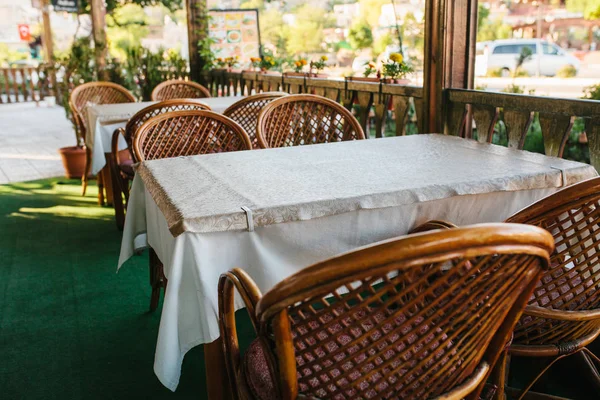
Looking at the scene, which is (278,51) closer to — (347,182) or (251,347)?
(347,182)

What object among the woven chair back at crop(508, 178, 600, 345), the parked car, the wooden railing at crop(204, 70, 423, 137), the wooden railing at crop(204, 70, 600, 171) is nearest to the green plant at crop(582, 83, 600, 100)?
the parked car

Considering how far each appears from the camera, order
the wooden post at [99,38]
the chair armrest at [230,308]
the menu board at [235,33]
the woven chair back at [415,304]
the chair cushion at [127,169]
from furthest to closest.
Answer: the menu board at [235,33]
the wooden post at [99,38]
the chair cushion at [127,169]
the chair armrest at [230,308]
the woven chair back at [415,304]

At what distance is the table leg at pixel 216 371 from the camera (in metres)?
1.53

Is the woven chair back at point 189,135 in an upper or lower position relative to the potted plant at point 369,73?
lower

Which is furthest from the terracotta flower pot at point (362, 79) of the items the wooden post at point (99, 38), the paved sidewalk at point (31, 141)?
the wooden post at point (99, 38)

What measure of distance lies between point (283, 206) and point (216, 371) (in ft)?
1.61

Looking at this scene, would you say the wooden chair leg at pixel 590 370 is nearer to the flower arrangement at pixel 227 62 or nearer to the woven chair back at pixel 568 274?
the woven chair back at pixel 568 274

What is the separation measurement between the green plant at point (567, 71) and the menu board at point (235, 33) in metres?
4.32

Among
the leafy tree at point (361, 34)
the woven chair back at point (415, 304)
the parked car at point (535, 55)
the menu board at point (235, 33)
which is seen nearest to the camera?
the woven chair back at point (415, 304)

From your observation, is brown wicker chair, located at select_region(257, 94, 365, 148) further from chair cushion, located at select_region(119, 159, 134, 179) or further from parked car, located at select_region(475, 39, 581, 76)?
parked car, located at select_region(475, 39, 581, 76)

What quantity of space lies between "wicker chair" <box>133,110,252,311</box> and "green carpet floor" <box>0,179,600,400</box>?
0.28m

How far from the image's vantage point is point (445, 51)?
286 centimetres

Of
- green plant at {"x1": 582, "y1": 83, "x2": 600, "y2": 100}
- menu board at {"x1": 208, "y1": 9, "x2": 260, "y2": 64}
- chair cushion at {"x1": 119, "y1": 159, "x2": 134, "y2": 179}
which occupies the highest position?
menu board at {"x1": 208, "y1": 9, "x2": 260, "y2": 64}

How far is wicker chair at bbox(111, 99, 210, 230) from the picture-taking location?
2961 mm
